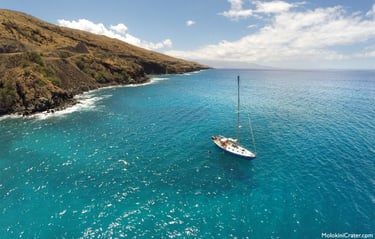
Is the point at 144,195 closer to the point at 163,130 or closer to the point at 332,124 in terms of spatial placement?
the point at 163,130

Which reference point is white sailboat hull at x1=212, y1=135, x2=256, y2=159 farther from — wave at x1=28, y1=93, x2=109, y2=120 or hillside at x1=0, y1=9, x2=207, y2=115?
hillside at x1=0, y1=9, x2=207, y2=115

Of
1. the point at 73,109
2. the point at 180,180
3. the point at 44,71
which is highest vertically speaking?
the point at 44,71

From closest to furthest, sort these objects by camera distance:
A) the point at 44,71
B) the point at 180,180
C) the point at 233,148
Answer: the point at 180,180 < the point at 233,148 < the point at 44,71

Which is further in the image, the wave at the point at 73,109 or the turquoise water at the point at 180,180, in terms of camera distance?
the wave at the point at 73,109

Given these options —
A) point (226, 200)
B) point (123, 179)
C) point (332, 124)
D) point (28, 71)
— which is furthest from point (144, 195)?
point (28, 71)

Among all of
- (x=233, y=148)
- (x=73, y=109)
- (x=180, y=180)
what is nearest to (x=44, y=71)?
(x=73, y=109)

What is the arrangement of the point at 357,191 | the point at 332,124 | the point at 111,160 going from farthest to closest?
1. the point at 332,124
2. the point at 111,160
3. the point at 357,191

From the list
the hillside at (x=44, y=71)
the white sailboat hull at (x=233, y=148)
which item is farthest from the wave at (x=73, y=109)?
the white sailboat hull at (x=233, y=148)

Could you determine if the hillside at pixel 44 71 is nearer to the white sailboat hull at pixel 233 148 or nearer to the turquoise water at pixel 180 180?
the turquoise water at pixel 180 180

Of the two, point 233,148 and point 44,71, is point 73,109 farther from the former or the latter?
point 233,148
